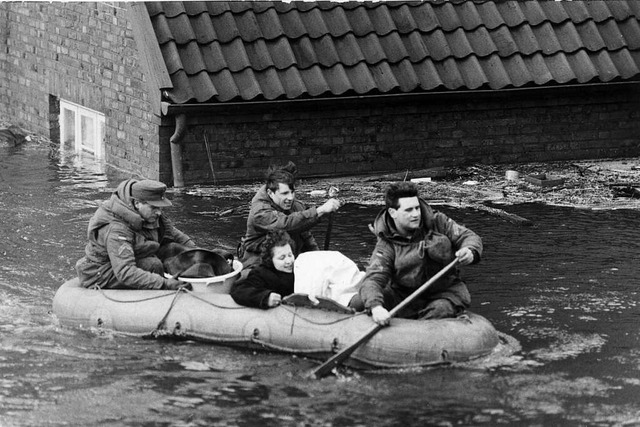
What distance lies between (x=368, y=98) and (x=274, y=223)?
4931 mm

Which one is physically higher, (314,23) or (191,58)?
(314,23)

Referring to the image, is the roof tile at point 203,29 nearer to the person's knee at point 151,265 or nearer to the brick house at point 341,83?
the brick house at point 341,83

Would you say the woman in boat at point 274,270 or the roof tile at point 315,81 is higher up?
the roof tile at point 315,81

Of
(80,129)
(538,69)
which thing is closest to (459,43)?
(538,69)

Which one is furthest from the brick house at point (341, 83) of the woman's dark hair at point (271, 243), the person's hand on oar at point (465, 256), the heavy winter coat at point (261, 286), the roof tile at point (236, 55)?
the person's hand on oar at point (465, 256)

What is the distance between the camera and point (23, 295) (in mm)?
13094

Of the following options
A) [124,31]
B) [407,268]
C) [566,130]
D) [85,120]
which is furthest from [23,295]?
[566,130]

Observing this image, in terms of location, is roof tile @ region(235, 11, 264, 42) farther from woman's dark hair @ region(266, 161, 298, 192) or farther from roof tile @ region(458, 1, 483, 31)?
woman's dark hair @ region(266, 161, 298, 192)

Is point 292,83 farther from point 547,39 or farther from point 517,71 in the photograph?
point 547,39

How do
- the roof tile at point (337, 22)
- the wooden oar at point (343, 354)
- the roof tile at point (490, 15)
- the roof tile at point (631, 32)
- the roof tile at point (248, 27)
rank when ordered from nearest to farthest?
the wooden oar at point (343, 354)
the roof tile at point (248, 27)
the roof tile at point (337, 22)
the roof tile at point (490, 15)
the roof tile at point (631, 32)

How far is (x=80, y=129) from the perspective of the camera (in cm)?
1975

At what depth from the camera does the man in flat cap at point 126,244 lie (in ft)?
39.9

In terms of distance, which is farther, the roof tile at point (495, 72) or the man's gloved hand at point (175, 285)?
the roof tile at point (495, 72)

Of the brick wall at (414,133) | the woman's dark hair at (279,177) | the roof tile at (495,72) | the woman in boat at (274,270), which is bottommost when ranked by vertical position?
the woman in boat at (274,270)
